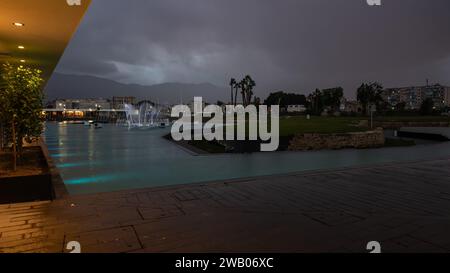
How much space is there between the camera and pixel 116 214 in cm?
444

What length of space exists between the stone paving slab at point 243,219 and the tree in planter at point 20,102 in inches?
67.3

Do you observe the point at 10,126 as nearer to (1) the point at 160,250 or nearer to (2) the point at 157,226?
(2) the point at 157,226

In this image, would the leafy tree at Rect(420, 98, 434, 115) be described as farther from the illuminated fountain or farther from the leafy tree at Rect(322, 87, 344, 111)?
the illuminated fountain

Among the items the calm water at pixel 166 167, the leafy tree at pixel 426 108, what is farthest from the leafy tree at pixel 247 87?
the calm water at pixel 166 167

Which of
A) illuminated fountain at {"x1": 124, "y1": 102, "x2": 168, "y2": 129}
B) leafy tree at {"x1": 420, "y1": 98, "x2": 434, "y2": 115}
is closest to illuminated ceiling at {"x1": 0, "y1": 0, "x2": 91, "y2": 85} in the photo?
illuminated fountain at {"x1": 124, "y1": 102, "x2": 168, "y2": 129}

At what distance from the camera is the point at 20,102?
5.66 metres

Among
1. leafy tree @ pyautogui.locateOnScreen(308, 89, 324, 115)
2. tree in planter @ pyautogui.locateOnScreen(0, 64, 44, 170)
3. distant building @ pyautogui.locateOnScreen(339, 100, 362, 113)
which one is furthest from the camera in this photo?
leafy tree @ pyautogui.locateOnScreen(308, 89, 324, 115)

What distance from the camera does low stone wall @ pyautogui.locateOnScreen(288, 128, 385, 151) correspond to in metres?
13.4

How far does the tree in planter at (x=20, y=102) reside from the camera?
18.4 ft

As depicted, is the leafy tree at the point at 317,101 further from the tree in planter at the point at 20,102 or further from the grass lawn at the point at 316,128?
the tree in planter at the point at 20,102

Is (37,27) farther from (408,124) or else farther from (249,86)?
(249,86)

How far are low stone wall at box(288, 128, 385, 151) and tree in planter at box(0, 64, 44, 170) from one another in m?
9.56

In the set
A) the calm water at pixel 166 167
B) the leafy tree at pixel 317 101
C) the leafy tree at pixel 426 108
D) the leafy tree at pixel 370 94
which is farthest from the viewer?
the leafy tree at pixel 317 101

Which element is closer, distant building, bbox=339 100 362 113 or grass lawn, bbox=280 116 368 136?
grass lawn, bbox=280 116 368 136
